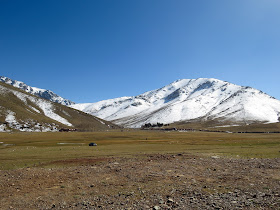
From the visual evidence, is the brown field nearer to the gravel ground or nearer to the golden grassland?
the gravel ground

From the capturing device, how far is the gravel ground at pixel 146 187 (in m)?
16.2

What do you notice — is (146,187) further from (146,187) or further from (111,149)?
(111,149)

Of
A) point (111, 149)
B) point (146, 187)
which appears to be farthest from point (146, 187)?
Result: point (111, 149)

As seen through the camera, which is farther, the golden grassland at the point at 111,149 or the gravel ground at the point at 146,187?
the golden grassland at the point at 111,149

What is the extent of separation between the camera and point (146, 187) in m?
20.3

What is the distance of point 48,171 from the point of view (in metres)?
27.3

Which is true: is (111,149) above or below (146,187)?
below

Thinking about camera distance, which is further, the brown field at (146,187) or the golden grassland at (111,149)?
the golden grassland at (111,149)

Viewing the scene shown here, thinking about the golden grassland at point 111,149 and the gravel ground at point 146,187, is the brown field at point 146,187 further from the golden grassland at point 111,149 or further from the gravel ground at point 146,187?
the golden grassland at point 111,149

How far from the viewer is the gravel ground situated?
1619cm

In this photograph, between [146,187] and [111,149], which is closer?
[146,187]

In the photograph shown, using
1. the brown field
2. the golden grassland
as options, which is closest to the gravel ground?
the brown field

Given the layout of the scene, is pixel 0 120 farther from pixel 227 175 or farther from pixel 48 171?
pixel 227 175

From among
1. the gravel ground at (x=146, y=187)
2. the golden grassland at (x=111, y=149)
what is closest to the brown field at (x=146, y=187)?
the gravel ground at (x=146, y=187)
